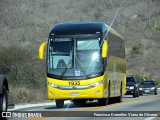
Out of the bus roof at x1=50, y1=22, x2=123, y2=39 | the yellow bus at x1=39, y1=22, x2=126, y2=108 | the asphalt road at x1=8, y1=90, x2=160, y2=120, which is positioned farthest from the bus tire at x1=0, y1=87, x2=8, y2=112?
the bus roof at x1=50, y1=22, x2=123, y2=39

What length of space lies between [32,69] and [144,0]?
11783 centimetres

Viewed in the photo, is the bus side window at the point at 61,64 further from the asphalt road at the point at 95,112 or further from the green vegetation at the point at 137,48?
the green vegetation at the point at 137,48

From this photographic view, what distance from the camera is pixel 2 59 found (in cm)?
4459

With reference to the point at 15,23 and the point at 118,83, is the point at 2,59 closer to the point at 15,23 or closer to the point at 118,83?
the point at 118,83

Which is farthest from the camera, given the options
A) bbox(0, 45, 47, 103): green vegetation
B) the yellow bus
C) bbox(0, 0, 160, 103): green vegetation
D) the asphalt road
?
bbox(0, 0, 160, 103): green vegetation

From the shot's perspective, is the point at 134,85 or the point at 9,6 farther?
the point at 9,6

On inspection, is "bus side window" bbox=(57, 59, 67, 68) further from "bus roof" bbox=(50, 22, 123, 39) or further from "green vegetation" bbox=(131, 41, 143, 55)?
"green vegetation" bbox=(131, 41, 143, 55)

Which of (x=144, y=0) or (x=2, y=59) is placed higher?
(x=144, y=0)

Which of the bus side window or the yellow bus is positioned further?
the bus side window

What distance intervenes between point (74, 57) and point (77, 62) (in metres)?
0.28

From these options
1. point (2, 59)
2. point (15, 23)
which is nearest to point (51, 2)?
point (15, 23)

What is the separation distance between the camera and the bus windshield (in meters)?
25.4

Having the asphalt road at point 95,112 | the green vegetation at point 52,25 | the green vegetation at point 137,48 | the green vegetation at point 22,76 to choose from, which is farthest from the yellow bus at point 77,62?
the green vegetation at point 137,48

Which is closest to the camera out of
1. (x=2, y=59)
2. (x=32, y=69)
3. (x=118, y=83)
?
(x=118, y=83)
